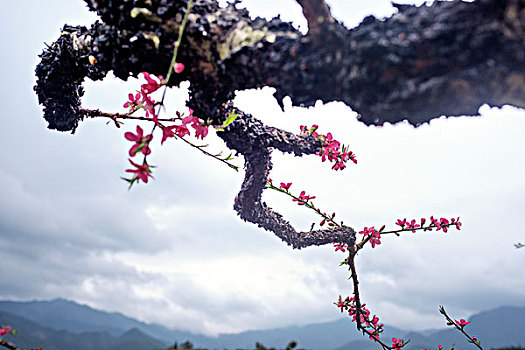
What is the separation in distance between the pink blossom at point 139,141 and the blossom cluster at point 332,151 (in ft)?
3.66

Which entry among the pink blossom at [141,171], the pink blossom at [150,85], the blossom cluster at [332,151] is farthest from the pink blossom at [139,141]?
the blossom cluster at [332,151]

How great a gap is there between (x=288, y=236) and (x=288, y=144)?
2.18 ft

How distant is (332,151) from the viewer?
1771 millimetres

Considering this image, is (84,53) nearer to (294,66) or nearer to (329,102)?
(294,66)

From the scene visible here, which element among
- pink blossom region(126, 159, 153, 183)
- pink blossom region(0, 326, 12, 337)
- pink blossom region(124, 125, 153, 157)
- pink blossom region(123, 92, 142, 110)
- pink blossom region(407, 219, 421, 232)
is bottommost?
pink blossom region(0, 326, 12, 337)

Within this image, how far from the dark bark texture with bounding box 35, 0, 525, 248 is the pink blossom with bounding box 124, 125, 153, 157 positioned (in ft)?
0.94

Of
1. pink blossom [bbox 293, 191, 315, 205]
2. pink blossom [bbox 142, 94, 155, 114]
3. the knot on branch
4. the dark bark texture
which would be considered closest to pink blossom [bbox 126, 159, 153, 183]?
pink blossom [bbox 142, 94, 155, 114]

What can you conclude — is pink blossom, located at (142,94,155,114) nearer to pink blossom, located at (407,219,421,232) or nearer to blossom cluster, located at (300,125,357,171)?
blossom cluster, located at (300,125,357,171)

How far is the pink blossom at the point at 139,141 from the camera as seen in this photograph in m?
0.80

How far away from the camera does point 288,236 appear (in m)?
2.00

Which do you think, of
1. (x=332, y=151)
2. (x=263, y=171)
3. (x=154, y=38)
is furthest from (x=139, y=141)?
(x=332, y=151)

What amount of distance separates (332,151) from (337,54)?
0.97 metres

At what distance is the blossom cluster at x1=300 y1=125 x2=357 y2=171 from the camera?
176cm

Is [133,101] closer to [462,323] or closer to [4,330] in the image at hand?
A: [4,330]
